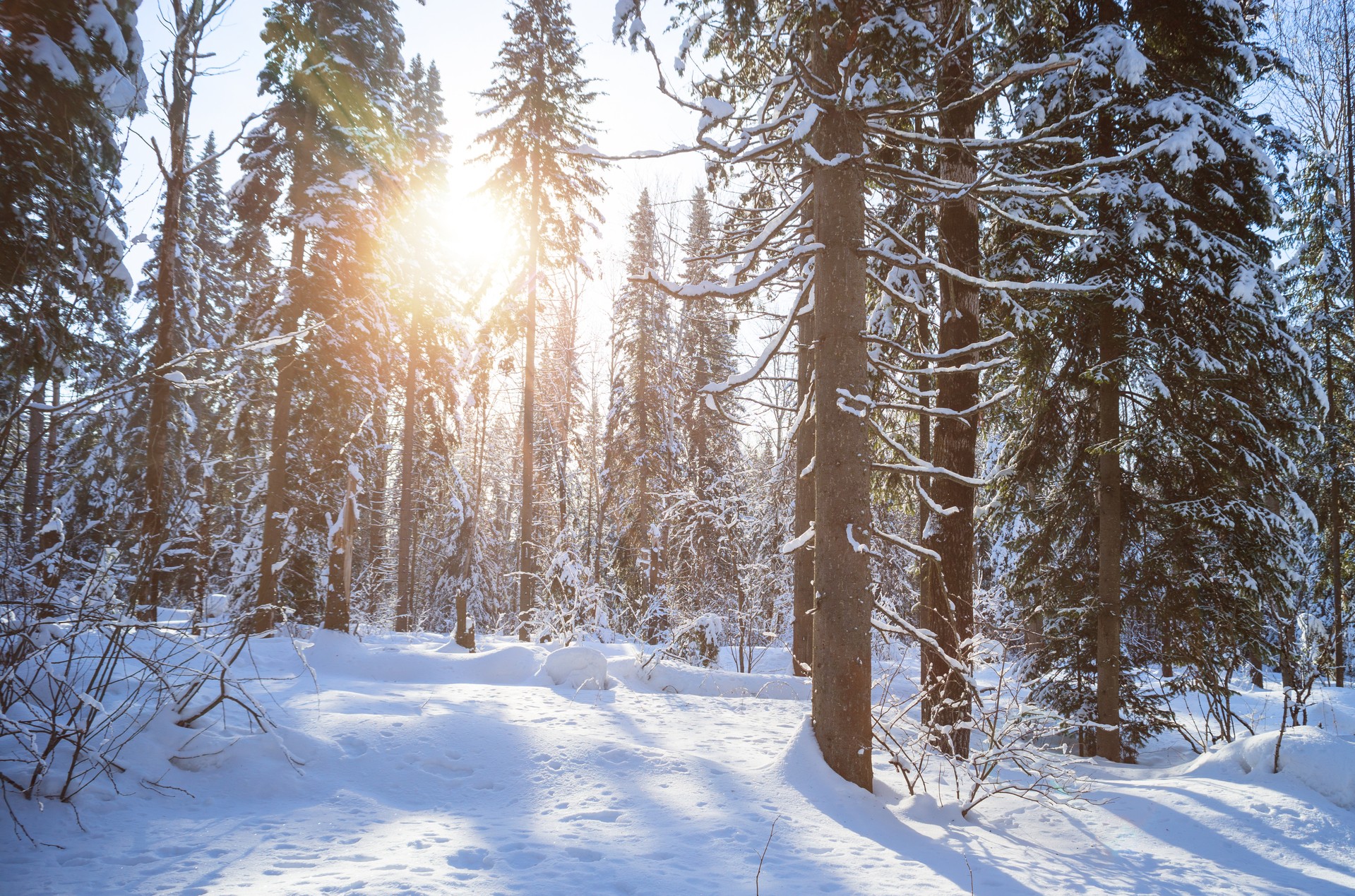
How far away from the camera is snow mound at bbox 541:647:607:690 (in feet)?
27.9

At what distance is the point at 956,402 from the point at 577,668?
18.7ft

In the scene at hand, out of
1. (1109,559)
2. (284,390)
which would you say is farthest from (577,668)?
(284,390)

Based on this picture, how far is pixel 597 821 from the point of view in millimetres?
4137

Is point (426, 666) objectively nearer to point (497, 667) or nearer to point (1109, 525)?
point (497, 667)

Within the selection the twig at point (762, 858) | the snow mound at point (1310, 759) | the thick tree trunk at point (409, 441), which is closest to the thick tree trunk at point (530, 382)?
the thick tree trunk at point (409, 441)

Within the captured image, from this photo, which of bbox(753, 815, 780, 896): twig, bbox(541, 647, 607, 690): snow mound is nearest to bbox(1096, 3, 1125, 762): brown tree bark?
bbox(753, 815, 780, 896): twig

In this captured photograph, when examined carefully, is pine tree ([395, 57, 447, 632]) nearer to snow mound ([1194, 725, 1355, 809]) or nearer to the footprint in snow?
the footprint in snow

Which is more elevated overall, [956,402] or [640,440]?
[640,440]

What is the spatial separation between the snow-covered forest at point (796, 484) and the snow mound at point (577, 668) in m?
0.08

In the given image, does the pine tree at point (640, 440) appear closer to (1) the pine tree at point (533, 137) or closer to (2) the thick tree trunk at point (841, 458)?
(1) the pine tree at point (533, 137)

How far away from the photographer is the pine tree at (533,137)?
1555 centimetres

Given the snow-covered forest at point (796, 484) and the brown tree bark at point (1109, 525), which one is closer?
the snow-covered forest at point (796, 484)

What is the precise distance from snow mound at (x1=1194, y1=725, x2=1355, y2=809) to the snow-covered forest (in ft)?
0.15

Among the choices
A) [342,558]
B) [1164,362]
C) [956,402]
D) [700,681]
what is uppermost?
[1164,362]
